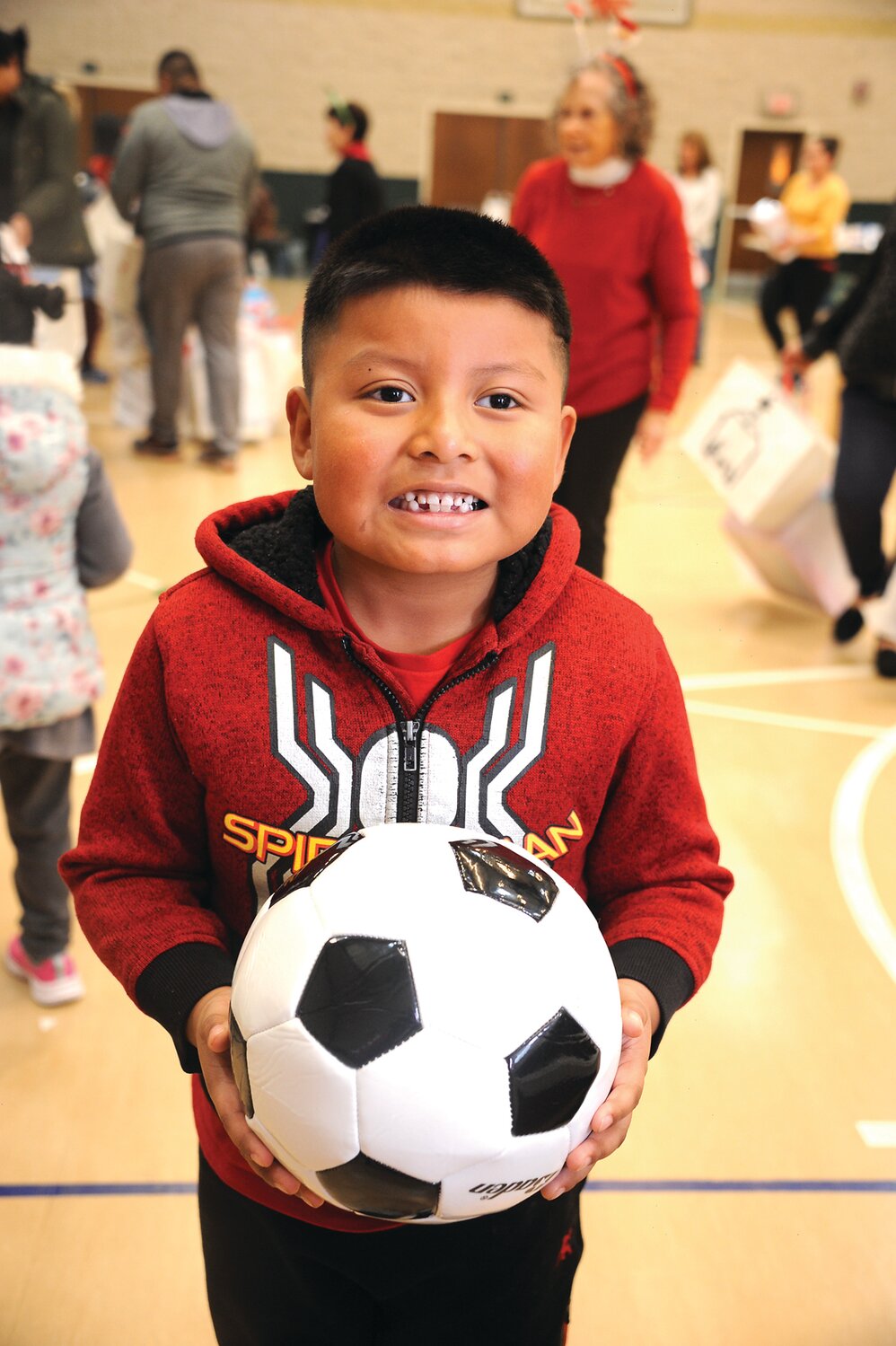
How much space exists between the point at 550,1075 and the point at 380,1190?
0.48 feet

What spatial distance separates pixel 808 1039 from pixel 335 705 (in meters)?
1.49

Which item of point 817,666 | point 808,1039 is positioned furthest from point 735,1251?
point 817,666

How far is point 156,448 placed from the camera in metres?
6.04

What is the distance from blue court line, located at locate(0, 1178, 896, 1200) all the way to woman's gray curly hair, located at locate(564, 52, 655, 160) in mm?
2539

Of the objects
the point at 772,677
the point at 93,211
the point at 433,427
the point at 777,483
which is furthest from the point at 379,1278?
the point at 93,211

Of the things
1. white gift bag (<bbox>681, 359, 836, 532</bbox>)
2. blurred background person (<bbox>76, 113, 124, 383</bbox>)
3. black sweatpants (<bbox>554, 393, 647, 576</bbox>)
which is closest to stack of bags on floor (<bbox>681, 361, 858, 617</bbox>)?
white gift bag (<bbox>681, 359, 836, 532</bbox>)

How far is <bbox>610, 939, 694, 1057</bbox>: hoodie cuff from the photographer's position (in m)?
1.05

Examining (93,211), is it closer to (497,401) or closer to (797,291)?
(797,291)

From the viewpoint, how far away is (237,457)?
6109 mm

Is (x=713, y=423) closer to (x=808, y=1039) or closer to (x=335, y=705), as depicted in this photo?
(x=808, y=1039)

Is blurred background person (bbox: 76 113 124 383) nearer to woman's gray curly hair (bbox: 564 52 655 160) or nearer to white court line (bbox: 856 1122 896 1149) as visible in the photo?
woman's gray curly hair (bbox: 564 52 655 160)

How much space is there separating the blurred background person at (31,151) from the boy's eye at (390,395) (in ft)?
12.2

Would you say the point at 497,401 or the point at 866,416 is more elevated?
the point at 497,401

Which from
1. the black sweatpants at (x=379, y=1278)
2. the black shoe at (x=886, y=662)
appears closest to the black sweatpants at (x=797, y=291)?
the black shoe at (x=886, y=662)
